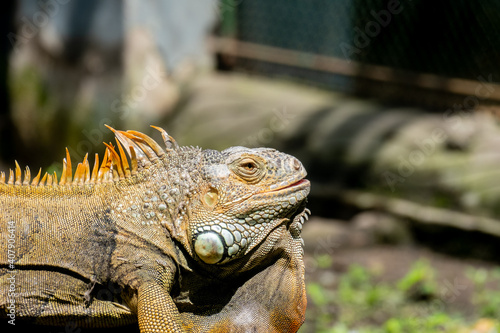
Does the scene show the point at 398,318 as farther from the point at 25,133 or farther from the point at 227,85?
the point at 25,133

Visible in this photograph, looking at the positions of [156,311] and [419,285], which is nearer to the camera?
[156,311]

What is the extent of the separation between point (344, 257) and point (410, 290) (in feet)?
4.12

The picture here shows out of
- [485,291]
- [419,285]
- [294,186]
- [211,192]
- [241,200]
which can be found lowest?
[485,291]

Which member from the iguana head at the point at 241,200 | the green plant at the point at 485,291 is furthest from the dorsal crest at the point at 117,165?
the green plant at the point at 485,291

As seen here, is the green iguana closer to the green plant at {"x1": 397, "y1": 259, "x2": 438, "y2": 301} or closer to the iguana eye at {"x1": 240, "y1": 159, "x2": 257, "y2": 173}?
the iguana eye at {"x1": 240, "y1": 159, "x2": 257, "y2": 173}

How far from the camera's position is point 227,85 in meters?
9.70

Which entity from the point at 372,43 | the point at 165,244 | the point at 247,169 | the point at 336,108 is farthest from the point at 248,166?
the point at 372,43

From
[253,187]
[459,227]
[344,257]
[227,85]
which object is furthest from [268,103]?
[253,187]

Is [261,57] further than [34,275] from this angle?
Yes

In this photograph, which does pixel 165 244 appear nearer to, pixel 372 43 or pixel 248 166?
pixel 248 166

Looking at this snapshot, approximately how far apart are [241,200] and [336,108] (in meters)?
6.28

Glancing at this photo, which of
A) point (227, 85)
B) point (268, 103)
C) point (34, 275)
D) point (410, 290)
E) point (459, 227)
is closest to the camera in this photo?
point (34, 275)

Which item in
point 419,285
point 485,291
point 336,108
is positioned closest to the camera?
point 419,285

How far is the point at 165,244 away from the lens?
2.80 meters
